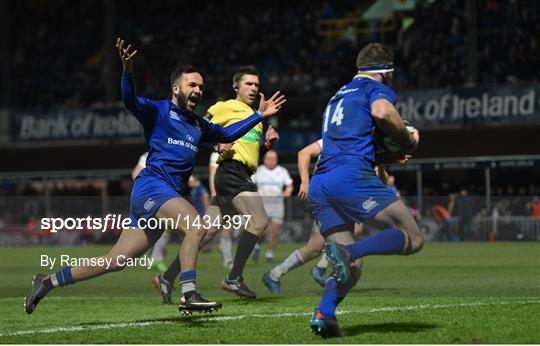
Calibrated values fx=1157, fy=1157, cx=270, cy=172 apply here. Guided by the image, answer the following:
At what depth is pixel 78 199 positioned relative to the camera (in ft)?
108

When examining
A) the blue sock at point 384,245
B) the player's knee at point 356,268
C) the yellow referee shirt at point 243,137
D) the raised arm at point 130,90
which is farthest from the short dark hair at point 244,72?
the blue sock at point 384,245

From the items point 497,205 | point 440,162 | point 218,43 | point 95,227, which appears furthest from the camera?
point 218,43

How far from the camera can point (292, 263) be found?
12.8 metres

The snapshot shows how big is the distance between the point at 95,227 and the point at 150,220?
2198 centimetres

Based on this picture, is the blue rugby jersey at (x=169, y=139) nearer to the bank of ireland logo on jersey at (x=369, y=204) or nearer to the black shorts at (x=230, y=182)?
the bank of ireland logo on jersey at (x=369, y=204)

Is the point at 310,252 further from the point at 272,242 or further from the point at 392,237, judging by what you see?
the point at 272,242

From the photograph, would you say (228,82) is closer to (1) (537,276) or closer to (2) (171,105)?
(1) (537,276)

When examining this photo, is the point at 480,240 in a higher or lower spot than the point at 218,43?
lower

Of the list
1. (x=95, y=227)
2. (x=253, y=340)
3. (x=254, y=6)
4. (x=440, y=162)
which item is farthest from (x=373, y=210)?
(x=254, y=6)

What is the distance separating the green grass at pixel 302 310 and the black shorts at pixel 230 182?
3.66 ft

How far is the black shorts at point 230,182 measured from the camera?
43.1ft

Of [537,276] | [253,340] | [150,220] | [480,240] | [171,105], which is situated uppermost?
[171,105]

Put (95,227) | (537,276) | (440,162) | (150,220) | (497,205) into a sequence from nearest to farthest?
(150,220) < (537,276) < (497,205) < (95,227) < (440,162)

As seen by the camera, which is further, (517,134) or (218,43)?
(218,43)
